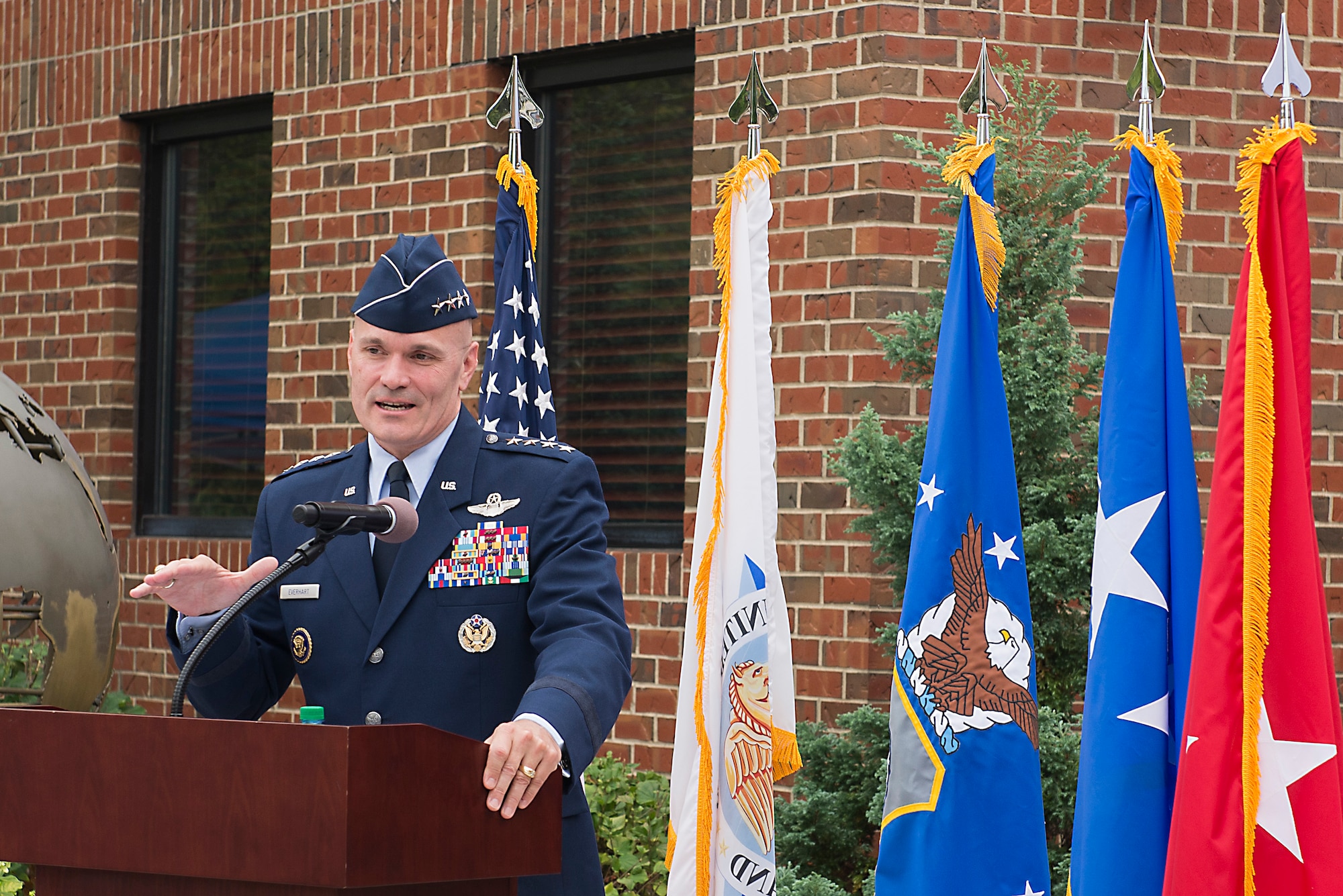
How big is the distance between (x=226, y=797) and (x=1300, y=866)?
2196 mm

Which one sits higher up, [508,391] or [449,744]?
[508,391]

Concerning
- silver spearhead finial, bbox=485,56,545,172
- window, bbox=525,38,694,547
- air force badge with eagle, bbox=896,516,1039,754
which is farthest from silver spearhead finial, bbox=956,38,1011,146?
window, bbox=525,38,694,547

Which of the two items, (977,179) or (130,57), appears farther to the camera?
(130,57)

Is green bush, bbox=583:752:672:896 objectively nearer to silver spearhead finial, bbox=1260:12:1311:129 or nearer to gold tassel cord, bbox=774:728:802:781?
gold tassel cord, bbox=774:728:802:781

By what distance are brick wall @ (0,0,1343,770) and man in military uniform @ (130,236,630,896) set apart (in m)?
2.68

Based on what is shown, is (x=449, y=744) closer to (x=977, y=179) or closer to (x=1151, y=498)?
(x=1151, y=498)

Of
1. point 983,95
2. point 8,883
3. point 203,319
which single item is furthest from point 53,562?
point 203,319

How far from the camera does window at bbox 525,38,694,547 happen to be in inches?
252

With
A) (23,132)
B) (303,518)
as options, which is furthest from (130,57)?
(303,518)

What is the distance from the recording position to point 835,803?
5.05m

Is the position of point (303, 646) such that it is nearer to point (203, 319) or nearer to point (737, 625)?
point (737, 625)

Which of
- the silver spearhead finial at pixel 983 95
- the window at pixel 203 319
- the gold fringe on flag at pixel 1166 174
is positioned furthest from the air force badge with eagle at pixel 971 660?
the window at pixel 203 319

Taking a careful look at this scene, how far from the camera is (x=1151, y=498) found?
12.6 ft

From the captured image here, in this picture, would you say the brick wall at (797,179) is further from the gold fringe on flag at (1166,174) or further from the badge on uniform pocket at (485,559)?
the badge on uniform pocket at (485,559)
